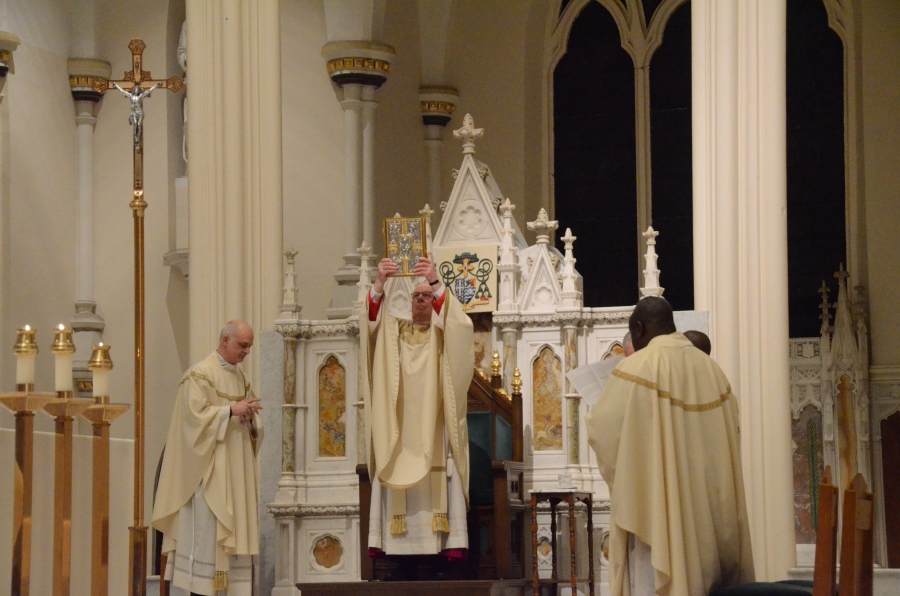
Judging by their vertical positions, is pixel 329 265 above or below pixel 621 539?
above

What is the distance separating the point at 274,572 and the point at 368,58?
17.6 ft

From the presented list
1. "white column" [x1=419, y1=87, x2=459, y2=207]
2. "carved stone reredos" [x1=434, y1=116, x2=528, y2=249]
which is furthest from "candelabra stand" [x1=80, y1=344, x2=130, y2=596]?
"white column" [x1=419, y1=87, x2=459, y2=207]

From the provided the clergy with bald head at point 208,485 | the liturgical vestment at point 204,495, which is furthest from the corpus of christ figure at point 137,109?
the liturgical vestment at point 204,495

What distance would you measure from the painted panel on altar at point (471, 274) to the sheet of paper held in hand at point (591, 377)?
2459mm

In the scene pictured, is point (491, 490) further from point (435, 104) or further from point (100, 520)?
point (435, 104)

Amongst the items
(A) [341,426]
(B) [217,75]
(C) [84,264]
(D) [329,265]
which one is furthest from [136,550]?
(C) [84,264]

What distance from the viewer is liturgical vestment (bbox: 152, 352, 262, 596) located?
8227 mm

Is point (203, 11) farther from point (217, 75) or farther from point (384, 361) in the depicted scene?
point (384, 361)

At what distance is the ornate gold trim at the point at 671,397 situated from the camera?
246 inches

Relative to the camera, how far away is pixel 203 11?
9781 millimetres

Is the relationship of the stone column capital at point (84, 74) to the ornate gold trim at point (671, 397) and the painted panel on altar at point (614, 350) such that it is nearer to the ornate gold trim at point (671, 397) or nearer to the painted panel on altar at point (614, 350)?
the painted panel on altar at point (614, 350)

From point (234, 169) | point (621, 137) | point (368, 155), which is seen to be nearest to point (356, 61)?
point (368, 155)

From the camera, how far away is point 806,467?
12.3 m

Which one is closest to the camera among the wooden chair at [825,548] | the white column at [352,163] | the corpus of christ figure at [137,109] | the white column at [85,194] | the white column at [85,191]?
the wooden chair at [825,548]
